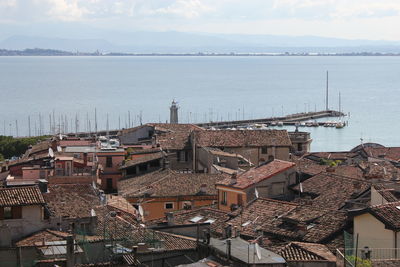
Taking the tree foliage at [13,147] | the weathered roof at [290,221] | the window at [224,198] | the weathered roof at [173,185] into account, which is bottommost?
the tree foliage at [13,147]

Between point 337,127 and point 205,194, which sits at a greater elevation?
point 205,194

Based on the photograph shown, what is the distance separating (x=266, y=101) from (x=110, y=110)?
3584 cm

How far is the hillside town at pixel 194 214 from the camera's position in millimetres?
13430

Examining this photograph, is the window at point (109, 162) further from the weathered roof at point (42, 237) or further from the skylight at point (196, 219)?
the weathered roof at point (42, 237)

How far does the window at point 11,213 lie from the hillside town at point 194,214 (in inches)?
0.6

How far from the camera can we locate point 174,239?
617 inches

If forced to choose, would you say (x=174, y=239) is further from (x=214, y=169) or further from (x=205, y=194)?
(x=214, y=169)

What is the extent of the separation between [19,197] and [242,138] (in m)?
25.0

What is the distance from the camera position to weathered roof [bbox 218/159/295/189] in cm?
2433

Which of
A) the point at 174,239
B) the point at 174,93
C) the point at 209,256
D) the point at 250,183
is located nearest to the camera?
the point at 209,256

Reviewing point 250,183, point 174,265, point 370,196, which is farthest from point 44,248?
point 250,183

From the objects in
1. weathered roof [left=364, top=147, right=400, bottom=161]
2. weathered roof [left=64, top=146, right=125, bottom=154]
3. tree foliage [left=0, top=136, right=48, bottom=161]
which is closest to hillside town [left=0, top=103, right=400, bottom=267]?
weathered roof [left=64, top=146, right=125, bottom=154]

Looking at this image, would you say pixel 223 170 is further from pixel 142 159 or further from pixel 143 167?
pixel 142 159

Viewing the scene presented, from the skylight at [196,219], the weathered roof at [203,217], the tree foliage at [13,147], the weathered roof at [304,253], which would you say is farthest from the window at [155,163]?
the tree foliage at [13,147]
